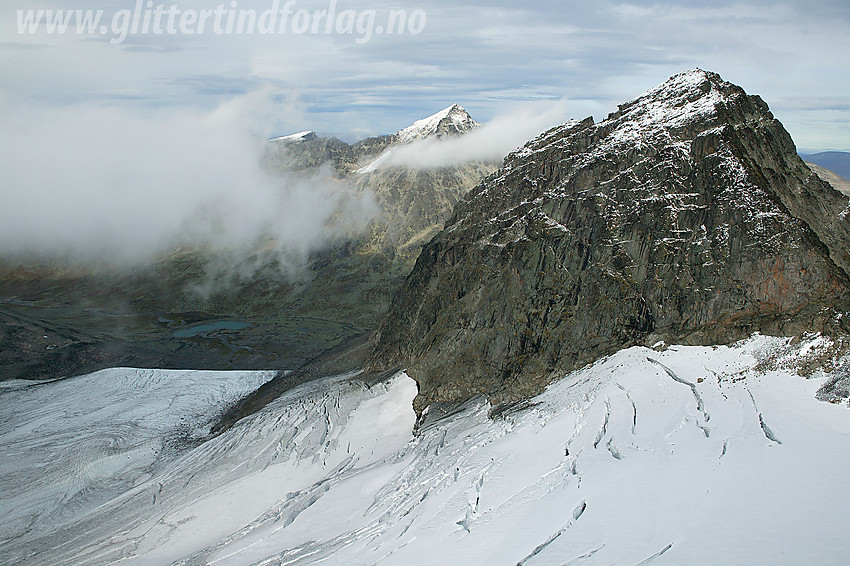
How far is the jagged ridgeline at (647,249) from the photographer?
34.8 m

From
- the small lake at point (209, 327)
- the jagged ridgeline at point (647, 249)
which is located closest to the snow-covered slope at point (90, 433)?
the jagged ridgeline at point (647, 249)

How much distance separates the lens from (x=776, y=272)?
34.4 m

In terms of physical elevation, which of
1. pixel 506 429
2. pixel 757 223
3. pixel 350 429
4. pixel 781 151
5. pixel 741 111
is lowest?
pixel 350 429

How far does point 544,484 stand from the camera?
25266mm

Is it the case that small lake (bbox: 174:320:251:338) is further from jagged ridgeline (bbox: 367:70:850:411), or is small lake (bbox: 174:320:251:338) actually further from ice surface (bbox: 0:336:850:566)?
jagged ridgeline (bbox: 367:70:850:411)

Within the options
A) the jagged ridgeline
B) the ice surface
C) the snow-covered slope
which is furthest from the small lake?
the jagged ridgeline

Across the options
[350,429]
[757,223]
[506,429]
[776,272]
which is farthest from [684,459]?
[350,429]

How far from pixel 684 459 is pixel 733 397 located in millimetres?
6638

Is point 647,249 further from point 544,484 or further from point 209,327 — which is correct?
point 209,327

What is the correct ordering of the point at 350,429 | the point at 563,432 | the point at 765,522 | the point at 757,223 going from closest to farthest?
the point at 765,522 → the point at 563,432 → the point at 757,223 → the point at 350,429

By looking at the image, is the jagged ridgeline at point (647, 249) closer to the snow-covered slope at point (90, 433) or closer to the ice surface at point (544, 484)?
the ice surface at point (544, 484)

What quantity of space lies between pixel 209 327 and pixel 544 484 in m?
131

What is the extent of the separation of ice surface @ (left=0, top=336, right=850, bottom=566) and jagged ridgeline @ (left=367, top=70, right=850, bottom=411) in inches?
121

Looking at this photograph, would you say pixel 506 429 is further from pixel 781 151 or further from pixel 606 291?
pixel 781 151
